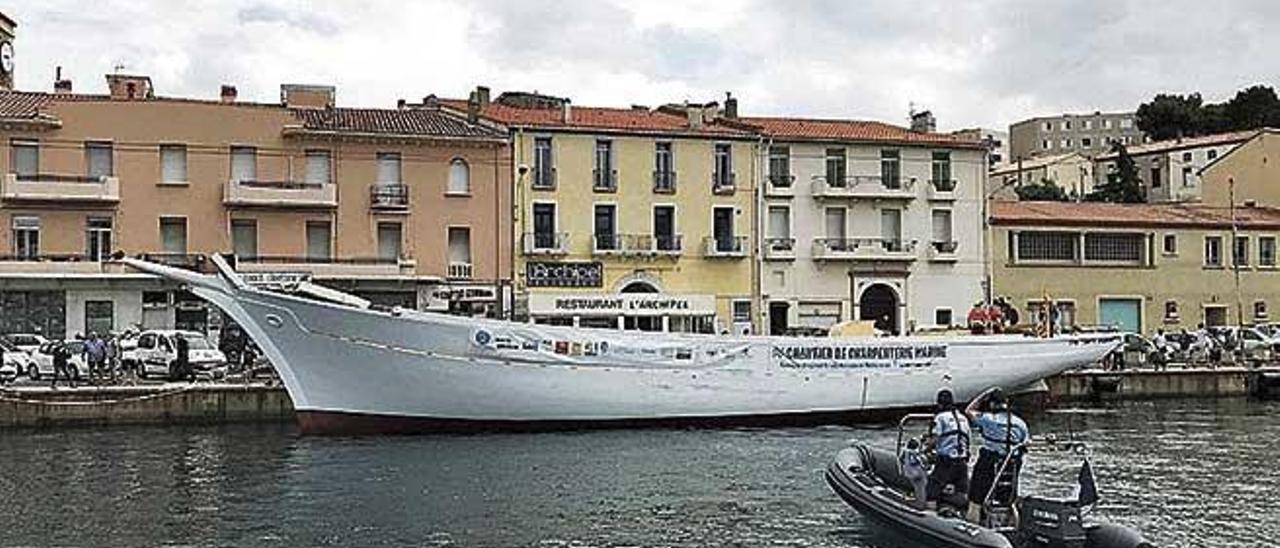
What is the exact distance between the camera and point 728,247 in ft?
192

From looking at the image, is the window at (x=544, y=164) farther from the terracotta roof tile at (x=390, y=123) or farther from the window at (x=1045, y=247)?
the window at (x=1045, y=247)

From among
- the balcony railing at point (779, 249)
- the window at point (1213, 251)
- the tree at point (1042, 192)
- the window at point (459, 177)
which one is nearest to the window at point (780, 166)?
the balcony railing at point (779, 249)

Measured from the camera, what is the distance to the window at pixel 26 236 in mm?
51250

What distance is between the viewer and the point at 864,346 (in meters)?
42.6

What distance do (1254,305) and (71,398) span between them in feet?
153

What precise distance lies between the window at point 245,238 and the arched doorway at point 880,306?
71.3 feet

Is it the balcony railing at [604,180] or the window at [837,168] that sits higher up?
the window at [837,168]

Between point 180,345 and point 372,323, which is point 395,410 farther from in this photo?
point 180,345

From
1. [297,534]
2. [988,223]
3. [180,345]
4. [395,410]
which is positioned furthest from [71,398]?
[988,223]

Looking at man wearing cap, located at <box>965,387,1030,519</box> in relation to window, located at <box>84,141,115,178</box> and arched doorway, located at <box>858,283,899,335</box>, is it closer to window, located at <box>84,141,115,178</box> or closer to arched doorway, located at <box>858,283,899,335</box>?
window, located at <box>84,141,115,178</box>

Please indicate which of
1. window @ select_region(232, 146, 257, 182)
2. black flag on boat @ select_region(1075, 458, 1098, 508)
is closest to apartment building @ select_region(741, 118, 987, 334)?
window @ select_region(232, 146, 257, 182)

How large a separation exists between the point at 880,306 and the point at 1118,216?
11.4 metres

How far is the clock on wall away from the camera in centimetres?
7094

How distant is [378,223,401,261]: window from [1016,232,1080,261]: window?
2375cm
